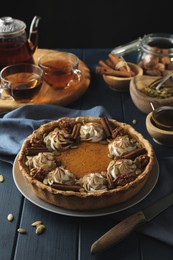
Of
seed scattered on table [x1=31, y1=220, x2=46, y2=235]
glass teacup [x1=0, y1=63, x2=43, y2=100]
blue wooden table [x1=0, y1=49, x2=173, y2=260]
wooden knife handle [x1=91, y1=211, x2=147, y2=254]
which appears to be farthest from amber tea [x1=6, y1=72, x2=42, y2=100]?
wooden knife handle [x1=91, y1=211, x2=147, y2=254]

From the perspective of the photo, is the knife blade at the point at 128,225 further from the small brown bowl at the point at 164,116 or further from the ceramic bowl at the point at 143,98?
the ceramic bowl at the point at 143,98

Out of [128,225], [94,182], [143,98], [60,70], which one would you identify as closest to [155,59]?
[143,98]

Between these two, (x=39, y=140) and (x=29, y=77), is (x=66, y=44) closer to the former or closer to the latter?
(x=29, y=77)

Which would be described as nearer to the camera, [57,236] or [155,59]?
[57,236]

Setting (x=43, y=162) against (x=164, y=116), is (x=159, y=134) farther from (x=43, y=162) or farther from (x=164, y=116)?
(x=43, y=162)

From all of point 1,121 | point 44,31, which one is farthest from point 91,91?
point 44,31
